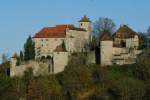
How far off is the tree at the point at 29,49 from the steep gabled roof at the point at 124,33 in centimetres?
850

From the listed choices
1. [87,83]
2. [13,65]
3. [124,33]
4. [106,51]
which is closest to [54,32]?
[13,65]

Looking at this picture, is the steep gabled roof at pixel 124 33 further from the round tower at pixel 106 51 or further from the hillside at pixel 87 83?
the hillside at pixel 87 83

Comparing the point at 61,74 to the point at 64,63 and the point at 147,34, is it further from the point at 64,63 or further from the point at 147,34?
the point at 147,34

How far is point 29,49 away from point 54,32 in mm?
3361

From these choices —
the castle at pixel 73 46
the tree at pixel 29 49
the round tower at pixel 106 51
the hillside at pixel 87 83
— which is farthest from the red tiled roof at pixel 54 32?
the round tower at pixel 106 51

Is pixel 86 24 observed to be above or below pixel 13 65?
above

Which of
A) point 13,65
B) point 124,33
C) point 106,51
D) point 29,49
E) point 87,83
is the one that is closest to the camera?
point 87,83

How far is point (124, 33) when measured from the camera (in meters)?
74.2

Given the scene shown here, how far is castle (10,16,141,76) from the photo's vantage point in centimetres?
6994

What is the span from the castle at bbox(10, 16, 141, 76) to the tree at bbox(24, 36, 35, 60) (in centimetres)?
52

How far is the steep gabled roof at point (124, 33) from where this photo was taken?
7307cm

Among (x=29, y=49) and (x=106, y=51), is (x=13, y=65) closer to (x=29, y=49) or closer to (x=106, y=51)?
(x=29, y=49)

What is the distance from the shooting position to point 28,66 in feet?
235

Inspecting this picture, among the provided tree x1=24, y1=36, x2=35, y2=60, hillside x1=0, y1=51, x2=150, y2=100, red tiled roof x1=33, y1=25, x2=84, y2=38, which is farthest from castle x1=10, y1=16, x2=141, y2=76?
hillside x1=0, y1=51, x2=150, y2=100
